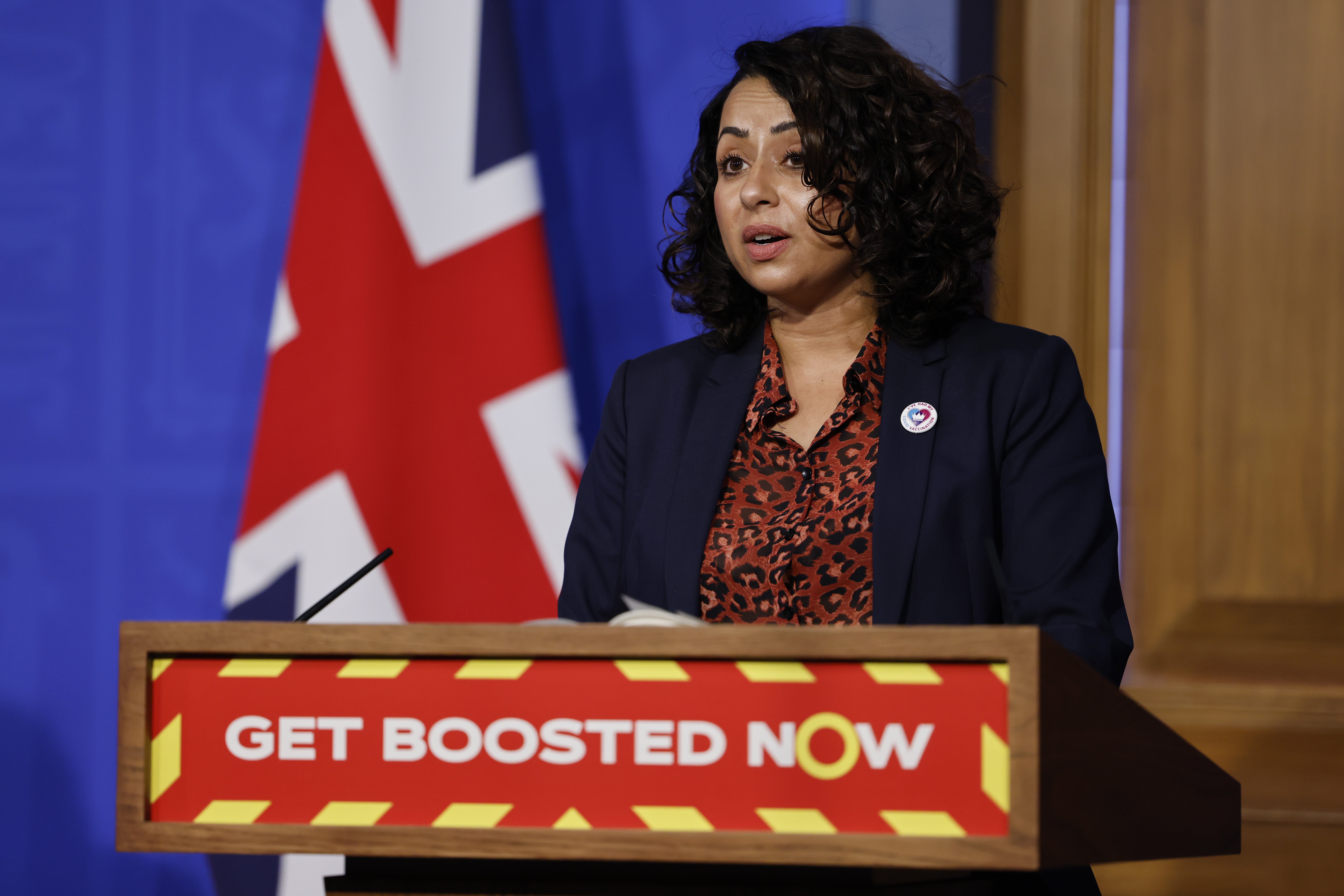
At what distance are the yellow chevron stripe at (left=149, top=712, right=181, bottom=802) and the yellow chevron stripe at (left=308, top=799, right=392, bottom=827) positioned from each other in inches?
4.1

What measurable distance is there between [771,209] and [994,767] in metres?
0.93

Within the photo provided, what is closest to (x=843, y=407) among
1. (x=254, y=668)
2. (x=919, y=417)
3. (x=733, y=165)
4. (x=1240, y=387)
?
(x=919, y=417)

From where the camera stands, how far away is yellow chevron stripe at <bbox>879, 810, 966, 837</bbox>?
2.35 ft

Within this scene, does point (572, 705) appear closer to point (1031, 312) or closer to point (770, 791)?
point (770, 791)

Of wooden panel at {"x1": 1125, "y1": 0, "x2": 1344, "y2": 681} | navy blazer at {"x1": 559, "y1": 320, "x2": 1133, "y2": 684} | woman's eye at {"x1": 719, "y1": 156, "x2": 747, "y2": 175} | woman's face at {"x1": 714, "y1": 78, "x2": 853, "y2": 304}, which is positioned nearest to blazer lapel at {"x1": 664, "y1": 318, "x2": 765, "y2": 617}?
navy blazer at {"x1": 559, "y1": 320, "x2": 1133, "y2": 684}

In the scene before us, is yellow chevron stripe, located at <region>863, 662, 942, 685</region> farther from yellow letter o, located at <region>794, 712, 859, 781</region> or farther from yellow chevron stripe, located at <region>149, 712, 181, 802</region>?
yellow chevron stripe, located at <region>149, 712, 181, 802</region>

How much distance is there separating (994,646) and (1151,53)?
177cm

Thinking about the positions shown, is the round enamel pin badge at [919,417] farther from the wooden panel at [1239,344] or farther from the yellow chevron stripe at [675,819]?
the wooden panel at [1239,344]

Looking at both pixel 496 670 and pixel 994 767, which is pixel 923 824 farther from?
pixel 496 670

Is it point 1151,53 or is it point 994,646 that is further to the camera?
point 1151,53

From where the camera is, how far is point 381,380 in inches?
82.0

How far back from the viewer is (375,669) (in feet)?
2.55

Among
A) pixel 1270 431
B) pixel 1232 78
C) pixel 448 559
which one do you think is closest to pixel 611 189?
pixel 448 559

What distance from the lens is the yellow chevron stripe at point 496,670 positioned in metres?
0.77
